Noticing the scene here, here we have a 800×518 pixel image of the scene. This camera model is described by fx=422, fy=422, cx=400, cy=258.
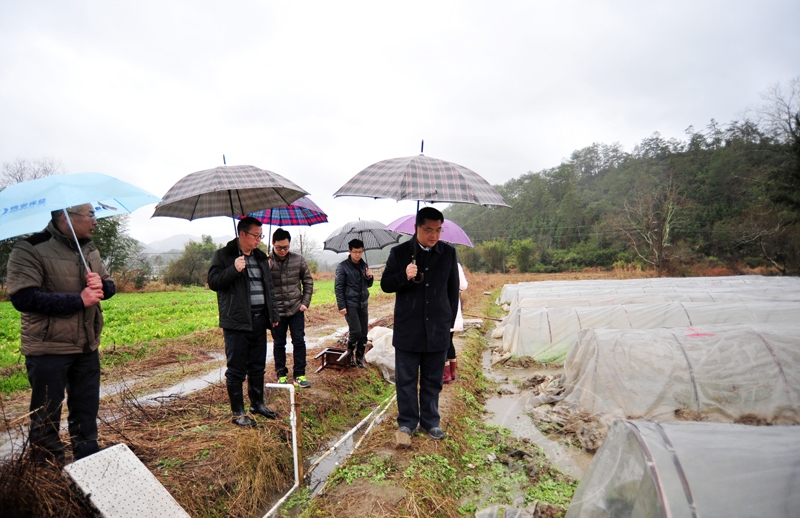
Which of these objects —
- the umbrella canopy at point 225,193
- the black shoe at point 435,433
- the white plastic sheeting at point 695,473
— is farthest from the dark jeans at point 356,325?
the white plastic sheeting at point 695,473

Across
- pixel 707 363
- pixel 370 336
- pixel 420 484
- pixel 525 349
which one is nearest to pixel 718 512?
pixel 420 484

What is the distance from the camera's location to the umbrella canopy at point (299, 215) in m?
5.43

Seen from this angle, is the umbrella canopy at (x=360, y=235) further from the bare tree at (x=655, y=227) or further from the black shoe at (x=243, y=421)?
the bare tree at (x=655, y=227)

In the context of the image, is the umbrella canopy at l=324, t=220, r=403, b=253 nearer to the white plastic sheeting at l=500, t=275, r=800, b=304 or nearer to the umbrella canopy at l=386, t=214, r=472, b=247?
the umbrella canopy at l=386, t=214, r=472, b=247

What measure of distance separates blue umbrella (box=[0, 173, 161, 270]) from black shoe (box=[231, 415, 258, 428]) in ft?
7.00

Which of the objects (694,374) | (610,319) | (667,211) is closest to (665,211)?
(667,211)

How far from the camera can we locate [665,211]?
33406 mm

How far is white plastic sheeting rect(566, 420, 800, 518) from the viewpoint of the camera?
1.91 meters

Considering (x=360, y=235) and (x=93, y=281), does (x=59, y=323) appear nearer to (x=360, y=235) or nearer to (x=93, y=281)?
(x=93, y=281)

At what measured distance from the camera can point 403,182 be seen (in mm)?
3525

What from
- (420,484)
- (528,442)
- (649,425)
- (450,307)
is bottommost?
(528,442)

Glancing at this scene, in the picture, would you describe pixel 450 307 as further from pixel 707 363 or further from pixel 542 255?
pixel 542 255

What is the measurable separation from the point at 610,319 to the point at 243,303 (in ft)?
24.3

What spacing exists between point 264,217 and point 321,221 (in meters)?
0.94
